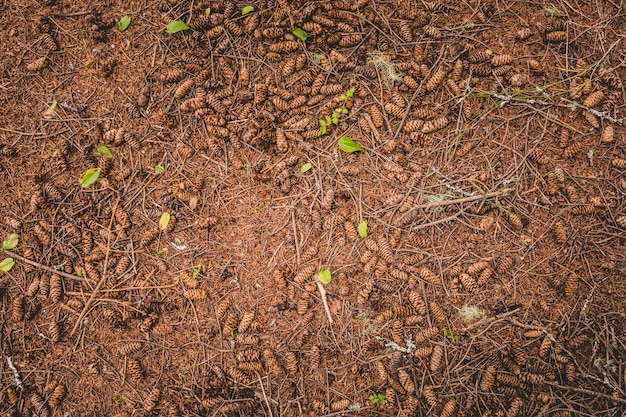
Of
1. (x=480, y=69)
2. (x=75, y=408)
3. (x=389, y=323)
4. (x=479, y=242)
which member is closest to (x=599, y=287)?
(x=479, y=242)

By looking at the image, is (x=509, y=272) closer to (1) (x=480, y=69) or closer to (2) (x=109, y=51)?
(1) (x=480, y=69)

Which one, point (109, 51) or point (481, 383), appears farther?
point (109, 51)

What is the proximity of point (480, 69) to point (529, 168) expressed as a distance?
34.4 inches

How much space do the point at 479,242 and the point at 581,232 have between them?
783 mm

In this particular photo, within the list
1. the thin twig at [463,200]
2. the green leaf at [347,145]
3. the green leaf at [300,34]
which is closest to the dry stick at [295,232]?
the green leaf at [347,145]

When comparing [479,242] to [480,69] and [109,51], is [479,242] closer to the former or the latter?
[480,69]

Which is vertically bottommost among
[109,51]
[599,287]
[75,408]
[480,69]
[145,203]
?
[75,408]

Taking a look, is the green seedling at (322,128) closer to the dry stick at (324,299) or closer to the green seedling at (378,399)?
the dry stick at (324,299)

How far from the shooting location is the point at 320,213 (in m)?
2.96

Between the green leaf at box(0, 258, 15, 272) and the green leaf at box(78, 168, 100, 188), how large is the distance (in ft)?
2.83

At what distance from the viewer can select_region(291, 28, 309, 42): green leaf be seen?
3.00m

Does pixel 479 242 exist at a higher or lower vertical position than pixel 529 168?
lower

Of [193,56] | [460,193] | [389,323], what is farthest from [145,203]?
[460,193]

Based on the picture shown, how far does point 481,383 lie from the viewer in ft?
9.21
